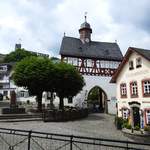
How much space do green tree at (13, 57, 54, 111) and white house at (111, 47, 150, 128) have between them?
27.8 feet

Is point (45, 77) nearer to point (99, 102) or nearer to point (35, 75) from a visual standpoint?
point (35, 75)

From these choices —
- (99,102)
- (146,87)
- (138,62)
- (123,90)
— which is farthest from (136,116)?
(99,102)

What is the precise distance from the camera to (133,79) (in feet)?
83.5

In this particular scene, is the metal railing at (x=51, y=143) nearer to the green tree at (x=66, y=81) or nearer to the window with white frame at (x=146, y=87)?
the window with white frame at (x=146, y=87)

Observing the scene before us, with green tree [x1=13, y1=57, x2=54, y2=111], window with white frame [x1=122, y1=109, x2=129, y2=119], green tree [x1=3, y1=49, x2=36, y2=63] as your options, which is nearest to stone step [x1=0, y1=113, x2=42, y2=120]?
green tree [x1=13, y1=57, x2=54, y2=111]

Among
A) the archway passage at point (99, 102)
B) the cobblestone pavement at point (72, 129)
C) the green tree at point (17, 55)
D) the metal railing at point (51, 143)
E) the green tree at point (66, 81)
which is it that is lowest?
the cobblestone pavement at point (72, 129)

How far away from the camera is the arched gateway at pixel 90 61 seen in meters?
Result: 41.2

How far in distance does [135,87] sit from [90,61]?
1782 centimetres

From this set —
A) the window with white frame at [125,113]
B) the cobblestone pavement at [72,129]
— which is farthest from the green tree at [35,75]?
the window with white frame at [125,113]

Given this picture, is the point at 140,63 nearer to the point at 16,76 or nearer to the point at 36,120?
the point at 36,120

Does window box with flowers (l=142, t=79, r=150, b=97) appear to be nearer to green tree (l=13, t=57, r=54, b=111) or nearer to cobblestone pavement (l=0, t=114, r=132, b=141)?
cobblestone pavement (l=0, t=114, r=132, b=141)

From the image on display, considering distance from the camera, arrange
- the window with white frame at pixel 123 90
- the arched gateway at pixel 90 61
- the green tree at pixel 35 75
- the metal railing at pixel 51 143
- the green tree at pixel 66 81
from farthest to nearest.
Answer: the arched gateway at pixel 90 61, the green tree at pixel 66 81, the green tree at pixel 35 75, the window with white frame at pixel 123 90, the metal railing at pixel 51 143

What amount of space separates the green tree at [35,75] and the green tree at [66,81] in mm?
1079

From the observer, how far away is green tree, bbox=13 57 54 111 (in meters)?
30.7
